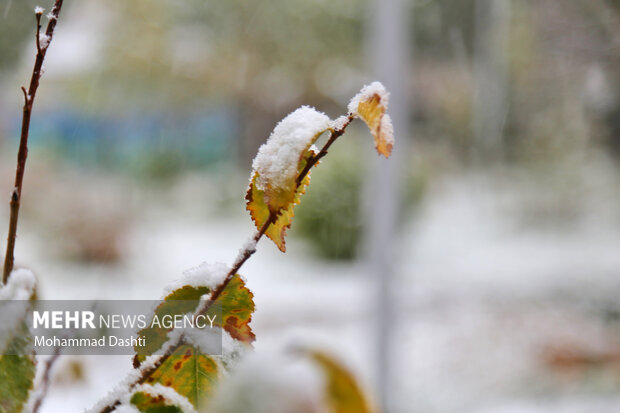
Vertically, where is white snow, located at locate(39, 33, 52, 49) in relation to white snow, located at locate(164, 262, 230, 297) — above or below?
above

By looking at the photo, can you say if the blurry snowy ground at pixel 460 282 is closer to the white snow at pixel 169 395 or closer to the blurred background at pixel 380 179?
the blurred background at pixel 380 179

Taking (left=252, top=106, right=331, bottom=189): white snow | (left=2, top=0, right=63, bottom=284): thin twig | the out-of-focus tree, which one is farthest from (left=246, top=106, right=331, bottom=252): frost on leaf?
the out-of-focus tree

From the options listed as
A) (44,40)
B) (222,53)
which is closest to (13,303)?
(44,40)

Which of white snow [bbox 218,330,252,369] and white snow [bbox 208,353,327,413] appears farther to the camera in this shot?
white snow [bbox 218,330,252,369]

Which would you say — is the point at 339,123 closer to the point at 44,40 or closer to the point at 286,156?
the point at 286,156

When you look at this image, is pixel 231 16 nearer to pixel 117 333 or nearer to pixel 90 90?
pixel 90 90

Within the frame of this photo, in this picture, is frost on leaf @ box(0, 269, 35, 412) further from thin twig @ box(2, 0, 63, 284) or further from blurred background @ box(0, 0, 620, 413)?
blurred background @ box(0, 0, 620, 413)

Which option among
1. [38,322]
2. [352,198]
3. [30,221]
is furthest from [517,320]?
[38,322]
